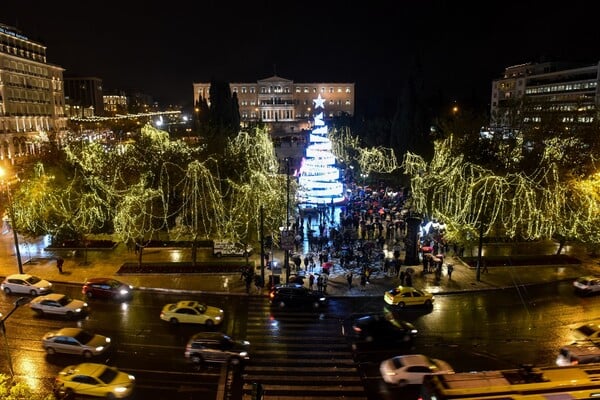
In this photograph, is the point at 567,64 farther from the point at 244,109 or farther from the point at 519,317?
the point at 519,317

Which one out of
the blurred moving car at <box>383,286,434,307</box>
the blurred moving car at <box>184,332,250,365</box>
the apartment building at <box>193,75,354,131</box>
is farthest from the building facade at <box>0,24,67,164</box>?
the blurred moving car at <box>383,286,434,307</box>

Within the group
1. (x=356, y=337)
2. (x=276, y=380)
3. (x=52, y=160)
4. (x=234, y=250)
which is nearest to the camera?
(x=276, y=380)

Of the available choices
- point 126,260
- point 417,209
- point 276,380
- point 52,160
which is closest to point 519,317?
point 276,380

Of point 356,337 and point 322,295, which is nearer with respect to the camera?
point 356,337

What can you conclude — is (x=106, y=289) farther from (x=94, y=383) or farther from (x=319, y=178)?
(x=319, y=178)

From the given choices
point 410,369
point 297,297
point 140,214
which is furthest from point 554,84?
point 410,369

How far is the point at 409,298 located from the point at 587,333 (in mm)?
7183

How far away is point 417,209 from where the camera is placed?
35.2m

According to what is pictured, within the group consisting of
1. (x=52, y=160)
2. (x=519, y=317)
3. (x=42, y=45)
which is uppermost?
(x=42, y=45)

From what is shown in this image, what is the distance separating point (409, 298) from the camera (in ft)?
71.9

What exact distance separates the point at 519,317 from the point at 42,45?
90.7 m

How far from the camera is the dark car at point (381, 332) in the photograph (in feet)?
59.3

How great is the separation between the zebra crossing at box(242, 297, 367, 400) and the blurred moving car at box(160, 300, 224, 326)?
1528 millimetres

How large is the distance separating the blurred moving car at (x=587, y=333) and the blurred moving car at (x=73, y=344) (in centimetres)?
1791
